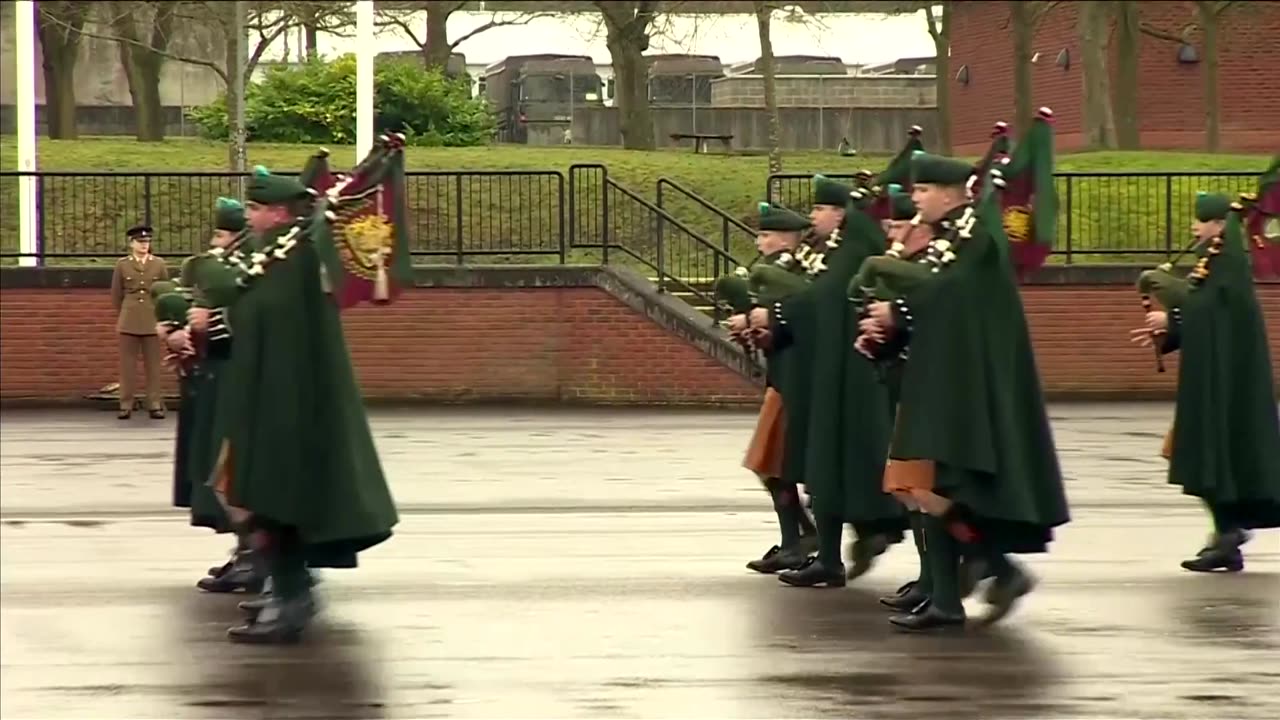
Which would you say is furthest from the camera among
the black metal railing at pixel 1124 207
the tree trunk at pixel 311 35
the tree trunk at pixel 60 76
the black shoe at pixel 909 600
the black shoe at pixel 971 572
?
the tree trunk at pixel 60 76

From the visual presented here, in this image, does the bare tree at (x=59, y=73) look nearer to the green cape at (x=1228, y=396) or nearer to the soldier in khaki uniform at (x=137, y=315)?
the soldier in khaki uniform at (x=137, y=315)

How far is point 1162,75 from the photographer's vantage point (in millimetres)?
37625

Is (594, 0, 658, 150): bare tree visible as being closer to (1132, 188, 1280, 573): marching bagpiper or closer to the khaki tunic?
the khaki tunic

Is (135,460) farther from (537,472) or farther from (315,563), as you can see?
(315,563)

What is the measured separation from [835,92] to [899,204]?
37.4 meters

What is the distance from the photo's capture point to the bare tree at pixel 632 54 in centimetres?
3469

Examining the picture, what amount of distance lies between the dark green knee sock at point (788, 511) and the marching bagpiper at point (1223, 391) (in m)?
2.06

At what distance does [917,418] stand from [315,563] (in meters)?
2.74

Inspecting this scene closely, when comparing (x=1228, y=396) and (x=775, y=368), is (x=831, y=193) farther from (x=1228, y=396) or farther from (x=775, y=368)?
(x=1228, y=396)

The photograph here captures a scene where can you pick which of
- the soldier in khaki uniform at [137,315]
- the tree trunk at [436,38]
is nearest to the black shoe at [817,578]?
the soldier in khaki uniform at [137,315]

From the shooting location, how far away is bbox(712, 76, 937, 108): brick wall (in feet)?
151

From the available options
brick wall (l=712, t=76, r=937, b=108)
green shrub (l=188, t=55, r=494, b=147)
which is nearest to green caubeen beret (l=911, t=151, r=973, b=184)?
green shrub (l=188, t=55, r=494, b=147)

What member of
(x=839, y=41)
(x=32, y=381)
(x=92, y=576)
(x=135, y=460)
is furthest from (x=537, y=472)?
(x=839, y=41)

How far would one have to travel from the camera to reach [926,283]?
30.3ft
